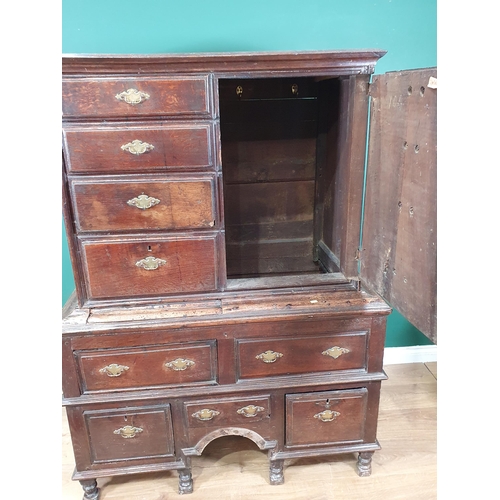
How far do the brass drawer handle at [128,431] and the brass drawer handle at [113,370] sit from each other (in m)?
0.22

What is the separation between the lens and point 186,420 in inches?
63.9

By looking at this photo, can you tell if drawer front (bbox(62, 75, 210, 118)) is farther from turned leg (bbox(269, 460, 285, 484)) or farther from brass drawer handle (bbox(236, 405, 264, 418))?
turned leg (bbox(269, 460, 285, 484))

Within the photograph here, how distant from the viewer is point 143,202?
55.7 inches

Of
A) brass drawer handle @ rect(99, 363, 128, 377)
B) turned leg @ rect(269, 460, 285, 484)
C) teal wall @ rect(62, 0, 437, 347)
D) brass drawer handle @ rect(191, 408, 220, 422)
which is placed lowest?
turned leg @ rect(269, 460, 285, 484)

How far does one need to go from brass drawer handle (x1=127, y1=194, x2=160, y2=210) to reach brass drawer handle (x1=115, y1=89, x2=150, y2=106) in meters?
0.28

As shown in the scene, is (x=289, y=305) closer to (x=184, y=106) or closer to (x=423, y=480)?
(x=184, y=106)

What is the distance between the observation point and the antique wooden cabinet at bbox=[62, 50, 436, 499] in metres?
1.30

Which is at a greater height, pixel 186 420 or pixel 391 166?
pixel 391 166

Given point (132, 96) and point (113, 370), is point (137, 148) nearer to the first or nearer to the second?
point (132, 96)

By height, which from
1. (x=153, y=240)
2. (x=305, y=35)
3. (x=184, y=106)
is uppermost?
(x=305, y=35)

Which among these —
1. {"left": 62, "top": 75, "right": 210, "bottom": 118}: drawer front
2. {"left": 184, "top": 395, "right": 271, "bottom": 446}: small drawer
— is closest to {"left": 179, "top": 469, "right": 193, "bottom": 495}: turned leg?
{"left": 184, "top": 395, "right": 271, "bottom": 446}: small drawer

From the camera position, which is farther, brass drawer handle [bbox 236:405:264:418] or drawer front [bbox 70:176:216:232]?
brass drawer handle [bbox 236:405:264:418]

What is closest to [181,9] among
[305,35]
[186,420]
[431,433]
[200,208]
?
[305,35]

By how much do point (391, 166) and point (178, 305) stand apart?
81 centimetres
